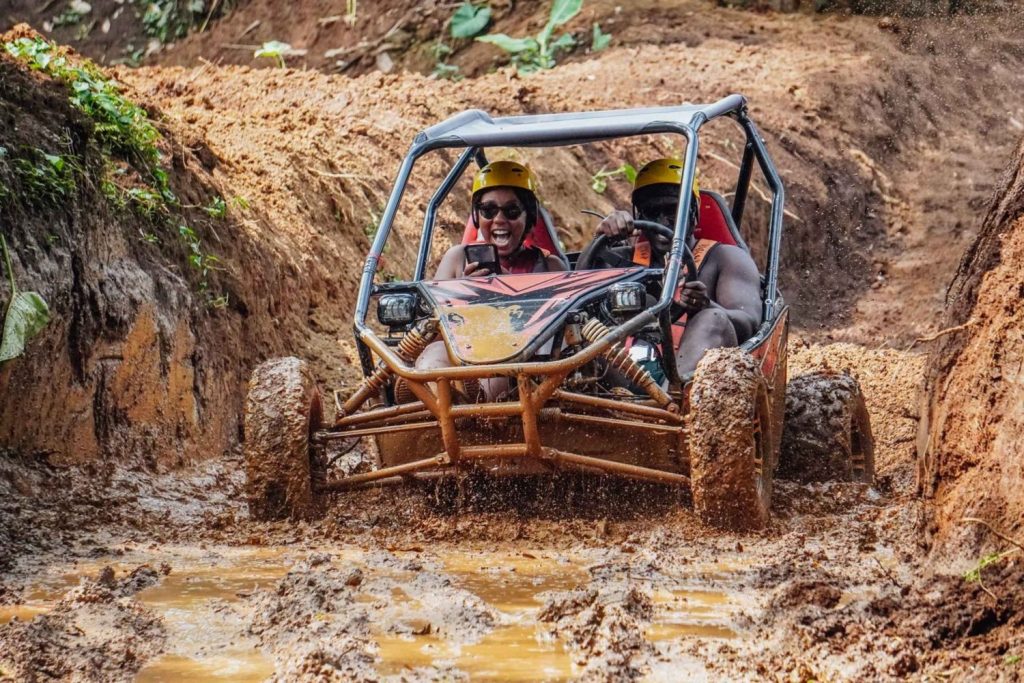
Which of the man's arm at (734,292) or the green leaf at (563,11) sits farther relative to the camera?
the green leaf at (563,11)

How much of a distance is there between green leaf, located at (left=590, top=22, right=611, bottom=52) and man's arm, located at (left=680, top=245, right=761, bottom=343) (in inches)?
366

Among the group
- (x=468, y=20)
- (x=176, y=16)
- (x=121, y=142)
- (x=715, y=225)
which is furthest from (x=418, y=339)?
(x=176, y=16)

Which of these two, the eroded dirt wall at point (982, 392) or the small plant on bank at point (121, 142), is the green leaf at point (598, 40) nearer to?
the small plant on bank at point (121, 142)

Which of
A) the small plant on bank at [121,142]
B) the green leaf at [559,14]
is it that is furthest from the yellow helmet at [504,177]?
the green leaf at [559,14]

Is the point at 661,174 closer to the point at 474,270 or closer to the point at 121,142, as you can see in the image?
the point at 474,270

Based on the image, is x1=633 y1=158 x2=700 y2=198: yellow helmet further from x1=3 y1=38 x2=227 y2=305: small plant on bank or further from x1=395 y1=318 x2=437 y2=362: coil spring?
x1=3 y1=38 x2=227 y2=305: small plant on bank

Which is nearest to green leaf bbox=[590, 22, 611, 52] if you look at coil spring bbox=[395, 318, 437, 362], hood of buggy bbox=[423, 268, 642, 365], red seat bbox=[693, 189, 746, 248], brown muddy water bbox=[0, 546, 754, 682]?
red seat bbox=[693, 189, 746, 248]

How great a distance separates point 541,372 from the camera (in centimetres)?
521

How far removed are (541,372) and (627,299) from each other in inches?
23.8

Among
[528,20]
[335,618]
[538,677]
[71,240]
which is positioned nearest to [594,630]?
[538,677]

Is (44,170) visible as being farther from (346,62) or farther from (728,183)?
(346,62)

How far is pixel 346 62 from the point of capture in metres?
16.4

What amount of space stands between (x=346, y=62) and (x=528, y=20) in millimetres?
2145

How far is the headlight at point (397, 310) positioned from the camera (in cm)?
589
